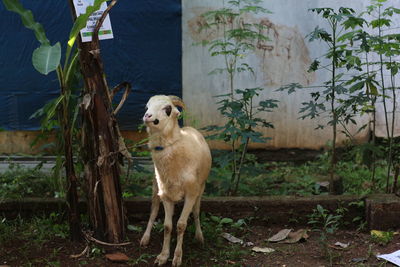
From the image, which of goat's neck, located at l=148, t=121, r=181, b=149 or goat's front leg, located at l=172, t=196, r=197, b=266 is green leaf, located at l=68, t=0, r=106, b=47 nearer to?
goat's neck, located at l=148, t=121, r=181, b=149

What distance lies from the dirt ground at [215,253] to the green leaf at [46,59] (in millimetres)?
1413

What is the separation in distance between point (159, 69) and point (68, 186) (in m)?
2.66

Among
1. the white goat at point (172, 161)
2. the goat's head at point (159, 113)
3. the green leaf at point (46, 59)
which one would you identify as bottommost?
the white goat at point (172, 161)

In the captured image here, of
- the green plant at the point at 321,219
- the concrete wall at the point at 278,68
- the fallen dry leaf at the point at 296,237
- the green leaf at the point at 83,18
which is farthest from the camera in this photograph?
the concrete wall at the point at 278,68

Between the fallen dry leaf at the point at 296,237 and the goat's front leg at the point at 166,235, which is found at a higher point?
the goat's front leg at the point at 166,235

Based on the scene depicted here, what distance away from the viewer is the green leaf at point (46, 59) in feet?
9.47

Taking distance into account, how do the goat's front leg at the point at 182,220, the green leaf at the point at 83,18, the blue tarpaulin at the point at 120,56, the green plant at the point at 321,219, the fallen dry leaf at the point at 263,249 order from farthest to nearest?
the blue tarpaulin at the point at 120,56 < the green plant at the point at 321,219 < the fallen dry leaf at the point at 263,249 < the goat's front leg at the point at 182,220 < the green leaf at the point at 83,18

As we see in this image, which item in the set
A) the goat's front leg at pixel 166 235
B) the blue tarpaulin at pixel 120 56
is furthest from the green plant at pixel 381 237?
the blue tarpaulin at pixel 120 56

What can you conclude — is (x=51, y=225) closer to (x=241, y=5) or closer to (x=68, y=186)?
(x=68, y=186)

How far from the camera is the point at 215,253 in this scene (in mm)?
3615

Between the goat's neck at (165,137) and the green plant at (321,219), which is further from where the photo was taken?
the green plant at (321,219)

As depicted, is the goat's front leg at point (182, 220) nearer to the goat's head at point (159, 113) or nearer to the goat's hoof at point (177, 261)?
the goat's hoof at point (177, 261)

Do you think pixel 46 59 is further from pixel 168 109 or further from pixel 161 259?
pixel 161 259

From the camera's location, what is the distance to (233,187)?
15.2 feet
